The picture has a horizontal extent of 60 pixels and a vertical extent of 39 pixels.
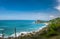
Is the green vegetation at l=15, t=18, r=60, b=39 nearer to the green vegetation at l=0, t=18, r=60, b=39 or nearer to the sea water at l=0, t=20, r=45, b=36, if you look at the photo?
the green vegetation at l=0, t=18, r=60, b=39

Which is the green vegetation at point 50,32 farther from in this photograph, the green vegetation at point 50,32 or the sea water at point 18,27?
the sea water at point 18,27

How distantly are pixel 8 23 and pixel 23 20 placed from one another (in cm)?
56

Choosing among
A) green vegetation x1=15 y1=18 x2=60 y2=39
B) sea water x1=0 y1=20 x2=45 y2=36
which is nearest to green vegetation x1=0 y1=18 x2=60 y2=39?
green vegetation x1=15 y1=18 x2=60 y2=39

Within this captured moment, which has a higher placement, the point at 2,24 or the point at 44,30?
the point at 2,24

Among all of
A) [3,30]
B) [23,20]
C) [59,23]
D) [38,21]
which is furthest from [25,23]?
[59,23]

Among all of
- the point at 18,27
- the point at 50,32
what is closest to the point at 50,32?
the point at 50,32

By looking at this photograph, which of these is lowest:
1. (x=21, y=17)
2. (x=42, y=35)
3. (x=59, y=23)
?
(x=42, y=35)

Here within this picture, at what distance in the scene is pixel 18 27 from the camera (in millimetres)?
5078

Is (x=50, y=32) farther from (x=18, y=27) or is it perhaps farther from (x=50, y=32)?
(x=18, y=27)

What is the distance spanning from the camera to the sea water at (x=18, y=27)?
4.86 meters

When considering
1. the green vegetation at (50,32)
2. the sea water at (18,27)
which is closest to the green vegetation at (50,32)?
the green vegetation at (50,32)

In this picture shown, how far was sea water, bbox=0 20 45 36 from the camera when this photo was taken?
15.9 feet

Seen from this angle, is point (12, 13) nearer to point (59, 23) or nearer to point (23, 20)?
point (23, 20)

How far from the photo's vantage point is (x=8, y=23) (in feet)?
16.4
